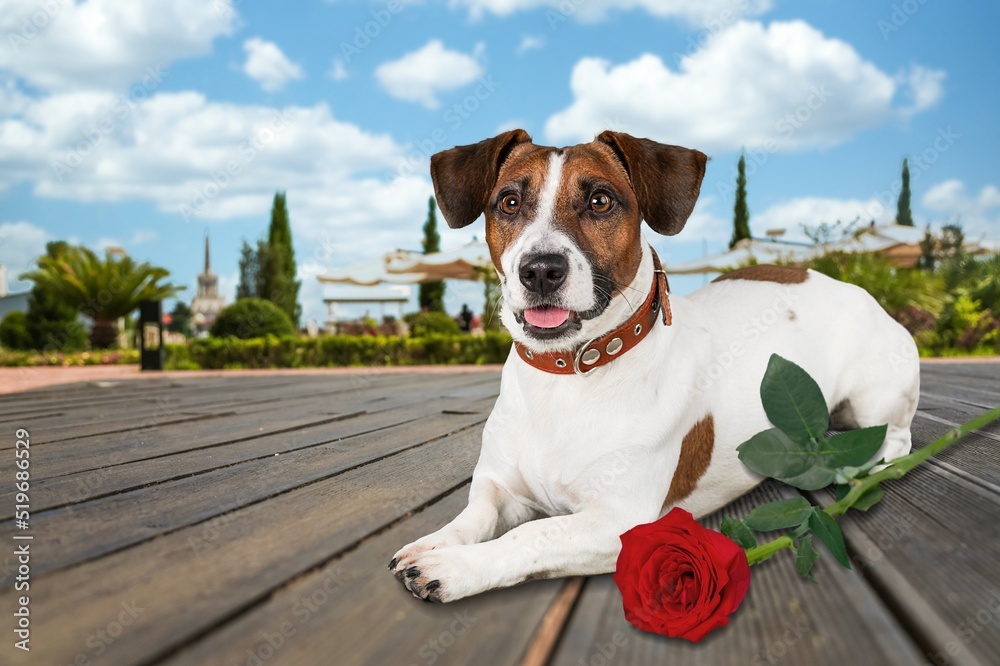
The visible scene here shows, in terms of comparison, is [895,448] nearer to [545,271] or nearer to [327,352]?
[545,271]

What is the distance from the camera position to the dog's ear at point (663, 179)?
221cm

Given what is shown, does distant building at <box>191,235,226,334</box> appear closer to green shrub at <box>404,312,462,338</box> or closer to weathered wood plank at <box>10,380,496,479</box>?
green shrub at <box>404,312,462,338</box>

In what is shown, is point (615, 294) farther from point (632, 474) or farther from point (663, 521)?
point (663, 521)

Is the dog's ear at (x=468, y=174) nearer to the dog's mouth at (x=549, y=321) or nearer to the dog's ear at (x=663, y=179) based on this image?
the dog's ear at (x=663, y=179)

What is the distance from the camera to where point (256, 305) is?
52.1 feet

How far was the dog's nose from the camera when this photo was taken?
1879mm

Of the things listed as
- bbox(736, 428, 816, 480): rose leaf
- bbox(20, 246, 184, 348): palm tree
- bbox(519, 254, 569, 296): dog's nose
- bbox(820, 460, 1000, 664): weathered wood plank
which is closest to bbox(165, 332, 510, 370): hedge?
bbox(20, 246, 184, 348): palm tree

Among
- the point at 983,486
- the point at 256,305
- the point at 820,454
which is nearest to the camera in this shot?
the point at 820,454

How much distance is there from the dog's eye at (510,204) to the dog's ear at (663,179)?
1.23 feet

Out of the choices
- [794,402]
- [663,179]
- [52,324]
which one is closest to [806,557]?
[794,402]

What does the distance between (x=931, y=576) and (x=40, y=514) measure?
2301 millimetres

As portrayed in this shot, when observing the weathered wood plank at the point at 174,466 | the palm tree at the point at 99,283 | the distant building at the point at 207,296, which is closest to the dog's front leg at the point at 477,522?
the weathered wood plank at the point at 174,466

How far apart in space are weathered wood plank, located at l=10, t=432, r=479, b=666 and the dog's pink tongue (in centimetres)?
65

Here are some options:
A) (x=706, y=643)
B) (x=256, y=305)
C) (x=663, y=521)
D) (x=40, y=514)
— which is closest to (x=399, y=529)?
(x=663, y=521)
